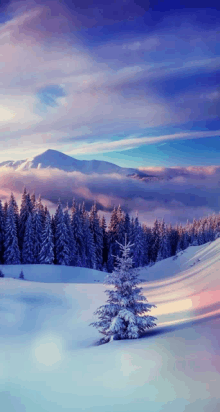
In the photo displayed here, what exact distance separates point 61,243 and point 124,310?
35578 mm

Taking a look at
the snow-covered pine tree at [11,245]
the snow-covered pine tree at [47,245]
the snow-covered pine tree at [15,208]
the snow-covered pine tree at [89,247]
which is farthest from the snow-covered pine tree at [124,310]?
the snow-covered pine tree at [89,247]

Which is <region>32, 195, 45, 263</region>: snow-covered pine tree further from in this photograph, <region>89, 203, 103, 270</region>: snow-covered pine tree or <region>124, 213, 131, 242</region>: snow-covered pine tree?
<region>124, 213, 131, 242</region>: snow-covered pine tree

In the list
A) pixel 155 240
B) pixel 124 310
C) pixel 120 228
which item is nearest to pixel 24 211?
pixel 120 228

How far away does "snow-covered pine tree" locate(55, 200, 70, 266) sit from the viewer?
4362 centimetres

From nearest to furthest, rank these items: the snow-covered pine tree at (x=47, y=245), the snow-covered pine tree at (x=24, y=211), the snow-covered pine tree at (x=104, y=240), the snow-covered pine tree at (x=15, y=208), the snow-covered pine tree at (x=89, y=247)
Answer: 1. the snow-covered pine tree at (x=47, y=245)
2. the snow-covered pine tree at (x=15, y=208)
3. the snow-covered pine tree at (x=24, y=211)
4. the snow-covered pine tree at (x=89, y=247)
5. the snow-covered pine tree at (x=104, y=240)

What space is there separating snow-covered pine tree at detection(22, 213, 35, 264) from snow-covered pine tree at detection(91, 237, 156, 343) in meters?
36.4

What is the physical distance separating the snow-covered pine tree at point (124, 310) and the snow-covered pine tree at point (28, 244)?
3635 cm

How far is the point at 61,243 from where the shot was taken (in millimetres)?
43656

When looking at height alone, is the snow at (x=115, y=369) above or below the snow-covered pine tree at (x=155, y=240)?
above

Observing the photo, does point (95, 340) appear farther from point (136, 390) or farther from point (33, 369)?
point (136, 390)

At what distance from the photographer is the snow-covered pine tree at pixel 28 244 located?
44062 mm

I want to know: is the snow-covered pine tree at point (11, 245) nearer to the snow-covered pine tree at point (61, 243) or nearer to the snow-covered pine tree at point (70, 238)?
the snow-covered pine tree at point (61, 243)

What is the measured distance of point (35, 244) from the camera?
44.8 metres

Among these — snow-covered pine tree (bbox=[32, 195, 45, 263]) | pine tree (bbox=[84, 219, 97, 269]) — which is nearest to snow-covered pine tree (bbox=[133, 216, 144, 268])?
pine tree (bbox=[84, 219, 97, 269])
